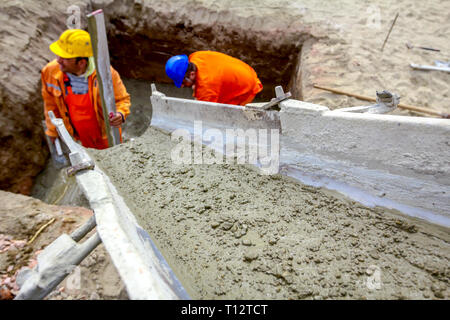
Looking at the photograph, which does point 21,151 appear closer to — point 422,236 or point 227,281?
point 227,281

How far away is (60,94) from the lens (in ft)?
10.2

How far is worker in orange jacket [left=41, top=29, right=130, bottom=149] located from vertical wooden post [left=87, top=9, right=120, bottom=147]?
0.12 metres

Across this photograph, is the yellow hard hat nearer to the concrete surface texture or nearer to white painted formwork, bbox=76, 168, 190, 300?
the concrete surface texture

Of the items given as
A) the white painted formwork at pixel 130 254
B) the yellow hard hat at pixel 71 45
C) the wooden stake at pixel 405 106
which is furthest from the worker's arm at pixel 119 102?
the wooden stake at pixel 405 106

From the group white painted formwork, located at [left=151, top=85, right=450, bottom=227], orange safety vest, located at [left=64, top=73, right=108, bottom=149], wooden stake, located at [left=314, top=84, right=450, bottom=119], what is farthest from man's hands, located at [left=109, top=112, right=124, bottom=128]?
wooden stake, located at [left=314, top=84, right=450, bottom=119]

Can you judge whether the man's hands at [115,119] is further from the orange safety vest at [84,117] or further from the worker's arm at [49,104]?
the worker's arm at [49,104]

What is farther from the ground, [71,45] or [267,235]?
[71,45]

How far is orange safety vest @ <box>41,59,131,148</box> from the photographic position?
307cm

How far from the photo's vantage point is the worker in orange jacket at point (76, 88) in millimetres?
2861

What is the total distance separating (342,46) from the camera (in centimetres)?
419

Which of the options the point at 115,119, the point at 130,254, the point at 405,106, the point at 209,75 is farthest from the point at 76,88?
the point at 405,106

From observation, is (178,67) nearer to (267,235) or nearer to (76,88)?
(76,88)

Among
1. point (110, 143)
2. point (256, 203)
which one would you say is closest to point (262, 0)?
point (110, 143)

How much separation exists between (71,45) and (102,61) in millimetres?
412
